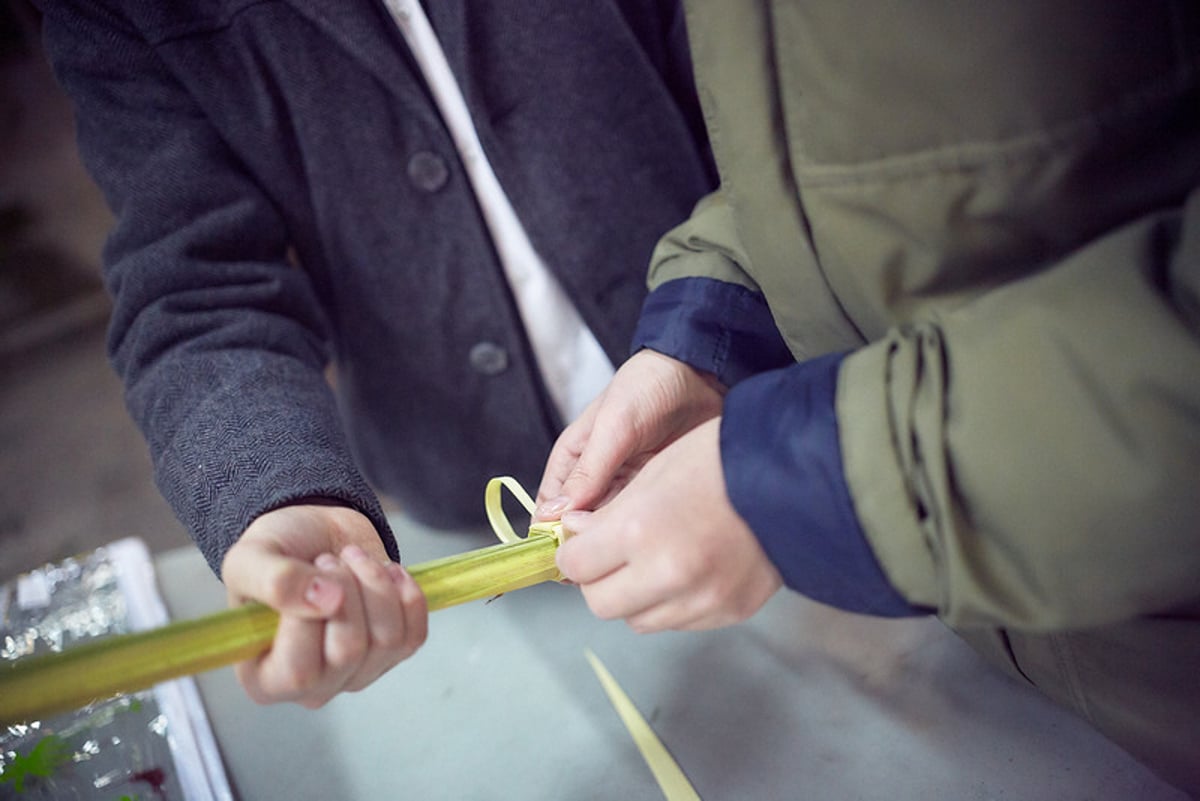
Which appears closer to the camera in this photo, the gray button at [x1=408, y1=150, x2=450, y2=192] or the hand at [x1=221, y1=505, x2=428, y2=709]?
the hand at [x1=221, y1=505, x2=428, y2=709]

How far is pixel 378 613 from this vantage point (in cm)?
38

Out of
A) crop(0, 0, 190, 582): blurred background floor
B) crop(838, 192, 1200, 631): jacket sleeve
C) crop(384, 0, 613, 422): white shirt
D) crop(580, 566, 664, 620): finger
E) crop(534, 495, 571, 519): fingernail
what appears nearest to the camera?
crop(838, 192, 1200, 631): jacket sleeve

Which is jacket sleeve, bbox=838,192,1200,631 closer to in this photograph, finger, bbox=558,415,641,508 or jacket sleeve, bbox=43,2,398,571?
finger, bbox=558,415,641,508

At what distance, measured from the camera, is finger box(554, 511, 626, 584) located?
0.39 metres

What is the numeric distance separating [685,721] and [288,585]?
11.3 inches

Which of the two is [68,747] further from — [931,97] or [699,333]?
[931,97]

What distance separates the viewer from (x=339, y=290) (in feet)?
2.26

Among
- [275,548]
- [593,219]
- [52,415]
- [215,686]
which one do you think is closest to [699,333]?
[593,219]

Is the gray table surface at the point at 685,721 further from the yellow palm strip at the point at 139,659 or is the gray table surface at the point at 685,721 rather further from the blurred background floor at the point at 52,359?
the blurred background floor at the point at 52,359

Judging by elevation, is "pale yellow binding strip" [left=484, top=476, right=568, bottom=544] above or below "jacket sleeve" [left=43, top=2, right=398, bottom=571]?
below

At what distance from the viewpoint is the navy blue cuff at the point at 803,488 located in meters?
0.33

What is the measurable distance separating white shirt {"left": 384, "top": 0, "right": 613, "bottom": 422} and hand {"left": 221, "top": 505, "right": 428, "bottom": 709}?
32 centimetres

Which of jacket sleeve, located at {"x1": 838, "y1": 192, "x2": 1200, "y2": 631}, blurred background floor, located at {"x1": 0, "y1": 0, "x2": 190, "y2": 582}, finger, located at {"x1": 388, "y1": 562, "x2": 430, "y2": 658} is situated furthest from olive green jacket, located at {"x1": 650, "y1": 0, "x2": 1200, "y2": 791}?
blurred background floor, located at {"x1": 0, "y1": 0, "x2": 190, "y2": 582}

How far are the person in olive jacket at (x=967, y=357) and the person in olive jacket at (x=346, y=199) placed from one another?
24 cm
